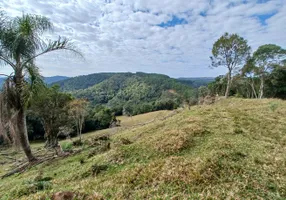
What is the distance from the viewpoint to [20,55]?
5.51 m

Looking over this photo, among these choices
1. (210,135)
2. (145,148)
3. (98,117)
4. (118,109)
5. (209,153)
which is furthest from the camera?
(118,109)

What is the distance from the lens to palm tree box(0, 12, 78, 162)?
5.30m

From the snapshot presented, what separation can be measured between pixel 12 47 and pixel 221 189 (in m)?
6.99

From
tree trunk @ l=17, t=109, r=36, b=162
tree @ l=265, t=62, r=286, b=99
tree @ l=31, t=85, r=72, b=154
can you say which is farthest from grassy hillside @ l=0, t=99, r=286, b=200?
tree @ l=265, t=62, r=286, b=99

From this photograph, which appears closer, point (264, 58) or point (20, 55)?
point (20, 55)

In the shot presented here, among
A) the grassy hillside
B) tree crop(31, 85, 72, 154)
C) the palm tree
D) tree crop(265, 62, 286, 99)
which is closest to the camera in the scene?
the grassy hillside

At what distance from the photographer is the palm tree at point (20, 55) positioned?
530 cm

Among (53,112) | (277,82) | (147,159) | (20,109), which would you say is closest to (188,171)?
(147,159)

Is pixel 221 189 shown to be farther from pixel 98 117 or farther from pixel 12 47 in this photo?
pixel 98 117

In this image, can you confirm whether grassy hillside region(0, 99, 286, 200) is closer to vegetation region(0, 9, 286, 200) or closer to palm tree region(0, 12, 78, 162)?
vegetation region(0, 9, 286, 200)

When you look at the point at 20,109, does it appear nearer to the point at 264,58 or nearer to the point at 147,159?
the point at 147,159

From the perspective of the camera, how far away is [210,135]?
4.21 meters

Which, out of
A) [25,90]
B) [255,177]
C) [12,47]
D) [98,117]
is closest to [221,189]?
[255,177]

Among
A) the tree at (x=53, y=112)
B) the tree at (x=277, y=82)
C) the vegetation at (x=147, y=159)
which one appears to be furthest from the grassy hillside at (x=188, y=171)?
the tree at (x=277, y=82)
